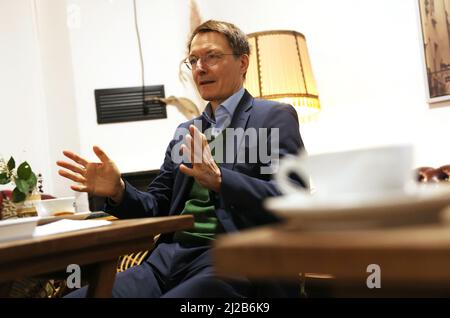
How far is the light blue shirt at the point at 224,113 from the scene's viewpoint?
5.18 ft

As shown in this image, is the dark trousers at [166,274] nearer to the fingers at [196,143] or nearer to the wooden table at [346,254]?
the fingers at [196,143]

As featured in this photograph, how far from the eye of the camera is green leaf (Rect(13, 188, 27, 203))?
195cm

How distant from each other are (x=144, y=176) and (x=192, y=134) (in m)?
2.33

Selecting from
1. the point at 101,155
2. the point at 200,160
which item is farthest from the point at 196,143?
the point at 101,155

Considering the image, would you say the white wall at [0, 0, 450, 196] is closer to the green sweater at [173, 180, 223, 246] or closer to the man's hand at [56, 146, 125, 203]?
the green sweater at [173, 180, 223, 246]

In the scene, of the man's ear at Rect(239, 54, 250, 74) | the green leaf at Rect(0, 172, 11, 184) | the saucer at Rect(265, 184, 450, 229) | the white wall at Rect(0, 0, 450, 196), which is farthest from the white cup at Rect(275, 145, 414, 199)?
the white wall at Rect(0, 0, 450, 196)

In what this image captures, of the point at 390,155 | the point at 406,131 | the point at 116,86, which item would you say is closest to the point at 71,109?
the point at 116,86

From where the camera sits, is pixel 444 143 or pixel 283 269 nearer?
pixel 283 269

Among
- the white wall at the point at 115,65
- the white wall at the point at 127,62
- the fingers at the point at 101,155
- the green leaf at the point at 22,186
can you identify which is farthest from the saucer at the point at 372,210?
the white wall at the point at 127,62

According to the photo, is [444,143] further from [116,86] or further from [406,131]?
[116,86]

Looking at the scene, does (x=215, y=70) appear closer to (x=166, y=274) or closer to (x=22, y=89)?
(x=166, y=274)

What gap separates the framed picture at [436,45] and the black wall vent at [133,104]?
174 cm

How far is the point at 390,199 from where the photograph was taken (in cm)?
45
